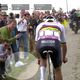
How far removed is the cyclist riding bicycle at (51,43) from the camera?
695cm

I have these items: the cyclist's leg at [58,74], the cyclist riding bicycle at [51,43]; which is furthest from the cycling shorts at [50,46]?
the cyclist's leg at [58,74]

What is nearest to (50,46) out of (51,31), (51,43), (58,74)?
(51,43)

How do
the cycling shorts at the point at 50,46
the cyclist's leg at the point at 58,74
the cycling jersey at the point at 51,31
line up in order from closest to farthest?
the cycling shorts at the point at 50,46
the cycling jersey at the point at 51,31
the cyclist's leg at the point at 58,74

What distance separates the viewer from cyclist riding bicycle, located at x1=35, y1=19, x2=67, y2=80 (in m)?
6.95

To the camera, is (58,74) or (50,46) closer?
(50,46)

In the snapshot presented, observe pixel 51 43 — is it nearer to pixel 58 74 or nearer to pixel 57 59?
pixel 57 59

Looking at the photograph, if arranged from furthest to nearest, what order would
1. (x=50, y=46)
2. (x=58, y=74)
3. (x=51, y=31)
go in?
(x=58, y=74) → (x=51, y=31) → (x=50, y=46)

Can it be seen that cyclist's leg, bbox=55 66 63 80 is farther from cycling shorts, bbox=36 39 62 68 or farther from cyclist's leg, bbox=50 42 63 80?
cycling shorts, bbox=36 39 62 68

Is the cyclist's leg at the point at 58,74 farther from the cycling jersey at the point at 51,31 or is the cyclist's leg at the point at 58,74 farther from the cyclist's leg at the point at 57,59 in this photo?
the cycling jersey at the point at 51,31

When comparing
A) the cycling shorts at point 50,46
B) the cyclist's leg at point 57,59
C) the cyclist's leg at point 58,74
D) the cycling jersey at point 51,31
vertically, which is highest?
the cycling jersey at point 51,31

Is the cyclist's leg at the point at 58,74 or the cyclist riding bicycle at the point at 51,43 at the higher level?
the cyclist riding bicycle at the point at 51,43

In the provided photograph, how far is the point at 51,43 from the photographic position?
6.93 metres

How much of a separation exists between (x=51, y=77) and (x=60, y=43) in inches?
31.7

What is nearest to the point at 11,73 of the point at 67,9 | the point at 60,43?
the point at 60,43
